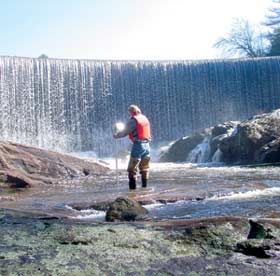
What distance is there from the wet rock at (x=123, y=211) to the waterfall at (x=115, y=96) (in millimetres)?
18900

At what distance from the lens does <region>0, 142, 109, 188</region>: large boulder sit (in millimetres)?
9570

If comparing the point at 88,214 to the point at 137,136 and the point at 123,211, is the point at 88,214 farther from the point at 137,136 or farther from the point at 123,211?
the point at 137,136

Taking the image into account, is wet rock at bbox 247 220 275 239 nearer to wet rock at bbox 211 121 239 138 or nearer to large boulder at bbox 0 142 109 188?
large boulder at bbox 0 142 109 188

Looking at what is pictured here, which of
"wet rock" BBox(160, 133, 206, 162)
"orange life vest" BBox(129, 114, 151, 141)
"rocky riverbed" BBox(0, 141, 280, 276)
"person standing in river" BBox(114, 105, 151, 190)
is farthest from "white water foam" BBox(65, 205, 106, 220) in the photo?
"wet rock" BBox(160, 133, 206, 162)

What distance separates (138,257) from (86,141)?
2275 cm

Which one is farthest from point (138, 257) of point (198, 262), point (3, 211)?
point (3, 211)

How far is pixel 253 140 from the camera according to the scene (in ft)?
55.2

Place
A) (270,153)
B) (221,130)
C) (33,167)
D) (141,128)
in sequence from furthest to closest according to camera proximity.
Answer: (221,130) → (270,153) → (33,167) → (141,128)

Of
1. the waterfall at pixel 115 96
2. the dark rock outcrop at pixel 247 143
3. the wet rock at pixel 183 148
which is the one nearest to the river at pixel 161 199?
the dark rock outcrop at pixel 247 143

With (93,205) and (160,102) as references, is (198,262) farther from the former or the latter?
(160,102)

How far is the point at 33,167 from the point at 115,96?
53.8ft

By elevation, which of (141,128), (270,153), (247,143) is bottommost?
(270,153)

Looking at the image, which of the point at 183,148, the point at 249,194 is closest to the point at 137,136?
the point at 249,194

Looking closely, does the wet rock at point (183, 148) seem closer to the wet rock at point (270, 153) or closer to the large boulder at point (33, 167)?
the wet rock at point (270, 153)
